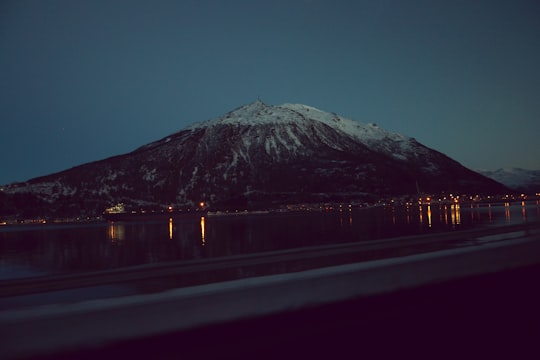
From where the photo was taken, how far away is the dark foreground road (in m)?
4.72

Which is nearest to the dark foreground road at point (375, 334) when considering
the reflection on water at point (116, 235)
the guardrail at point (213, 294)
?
the guardrail at point (213, 294)

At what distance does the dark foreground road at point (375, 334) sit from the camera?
15.5 ft

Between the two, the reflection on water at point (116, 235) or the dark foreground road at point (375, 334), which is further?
the reflection on water at point (116, 235)

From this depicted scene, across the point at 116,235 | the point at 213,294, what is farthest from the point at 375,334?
the point at 116,235

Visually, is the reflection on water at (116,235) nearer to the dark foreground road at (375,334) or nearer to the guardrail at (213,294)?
the guardrail at (213,294)

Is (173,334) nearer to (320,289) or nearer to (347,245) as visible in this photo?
(320,289)

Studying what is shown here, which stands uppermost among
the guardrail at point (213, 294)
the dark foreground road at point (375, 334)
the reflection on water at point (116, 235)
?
the guardrail at point (213, 294)

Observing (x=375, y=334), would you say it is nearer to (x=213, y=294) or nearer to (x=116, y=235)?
(x=213, y=294)

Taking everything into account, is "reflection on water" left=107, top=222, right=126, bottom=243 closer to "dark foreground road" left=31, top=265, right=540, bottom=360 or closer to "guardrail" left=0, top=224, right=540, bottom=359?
"guardrail" left=0, top=224, right=540, bottom=359

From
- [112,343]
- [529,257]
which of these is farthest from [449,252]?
[112,343]

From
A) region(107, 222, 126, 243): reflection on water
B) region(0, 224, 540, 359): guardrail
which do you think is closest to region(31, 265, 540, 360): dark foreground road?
region(0, 224, 540, 359): guardrail

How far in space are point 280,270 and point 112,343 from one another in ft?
29.0

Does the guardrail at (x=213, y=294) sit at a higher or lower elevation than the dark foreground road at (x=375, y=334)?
→ higher

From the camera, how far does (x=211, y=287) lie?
19.7 feet
